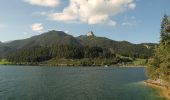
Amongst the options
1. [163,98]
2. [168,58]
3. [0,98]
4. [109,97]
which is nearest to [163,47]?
[168,58]

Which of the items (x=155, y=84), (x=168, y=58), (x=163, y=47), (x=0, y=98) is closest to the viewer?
(x=0, y=98)

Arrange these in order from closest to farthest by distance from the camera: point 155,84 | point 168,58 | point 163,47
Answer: point 168,58, point 163,47, point 155,84

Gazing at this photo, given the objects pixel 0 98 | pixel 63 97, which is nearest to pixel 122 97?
pixel 63 97

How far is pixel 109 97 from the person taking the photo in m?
78.9

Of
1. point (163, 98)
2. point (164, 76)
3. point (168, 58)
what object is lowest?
point (163, 98)

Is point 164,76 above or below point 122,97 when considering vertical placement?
above

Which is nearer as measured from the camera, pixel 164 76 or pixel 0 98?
pixel 0 98

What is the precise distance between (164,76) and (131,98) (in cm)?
1732

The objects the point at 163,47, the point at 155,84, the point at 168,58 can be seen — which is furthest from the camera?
the point at 155,84

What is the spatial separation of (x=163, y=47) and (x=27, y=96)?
170ft

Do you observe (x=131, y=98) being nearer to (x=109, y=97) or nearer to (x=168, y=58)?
(x=109, y=97)

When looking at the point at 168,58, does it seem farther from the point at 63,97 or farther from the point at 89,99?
the point at 63,97

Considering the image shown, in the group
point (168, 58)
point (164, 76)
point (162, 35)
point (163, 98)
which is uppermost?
point (162, 35)

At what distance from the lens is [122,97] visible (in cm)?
7888
